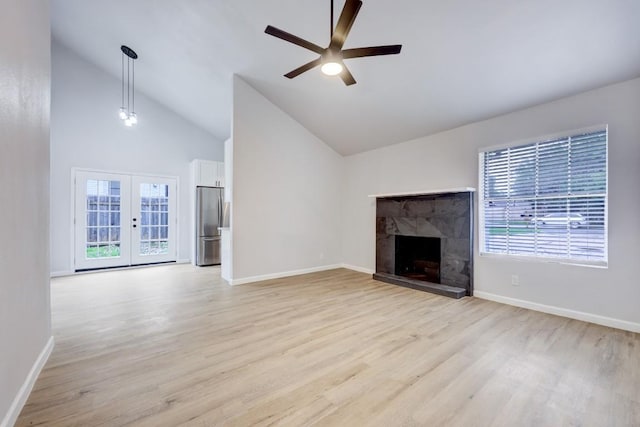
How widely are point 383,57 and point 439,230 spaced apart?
2752mm

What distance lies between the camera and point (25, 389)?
1772mm

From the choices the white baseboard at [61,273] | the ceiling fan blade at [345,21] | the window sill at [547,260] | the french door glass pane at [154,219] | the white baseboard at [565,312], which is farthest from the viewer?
the french door glass pane at [154,219]

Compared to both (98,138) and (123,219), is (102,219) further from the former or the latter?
(98,138)

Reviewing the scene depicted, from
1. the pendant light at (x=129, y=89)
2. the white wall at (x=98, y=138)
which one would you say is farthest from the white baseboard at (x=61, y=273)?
the pendant light at (x=129, y=89)

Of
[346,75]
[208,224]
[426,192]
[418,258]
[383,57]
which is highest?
[383,57]

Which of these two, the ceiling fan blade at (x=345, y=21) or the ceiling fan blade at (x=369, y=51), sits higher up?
the ceiling fan blade at (x=345, y=21)

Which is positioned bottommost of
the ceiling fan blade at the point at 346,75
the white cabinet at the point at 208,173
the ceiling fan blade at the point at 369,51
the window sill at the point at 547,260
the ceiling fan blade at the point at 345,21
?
the window sill at the point at 547,260

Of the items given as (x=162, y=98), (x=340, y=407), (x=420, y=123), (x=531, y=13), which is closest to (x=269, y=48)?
(x=420, y=123)

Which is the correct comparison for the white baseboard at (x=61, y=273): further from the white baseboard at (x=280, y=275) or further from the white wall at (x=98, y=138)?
the white baseboard at (x=280, y=275)

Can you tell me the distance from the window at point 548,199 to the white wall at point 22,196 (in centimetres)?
497

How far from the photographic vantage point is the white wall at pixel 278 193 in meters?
4.81

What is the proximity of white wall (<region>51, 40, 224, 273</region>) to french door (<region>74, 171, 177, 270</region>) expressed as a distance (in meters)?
0.17

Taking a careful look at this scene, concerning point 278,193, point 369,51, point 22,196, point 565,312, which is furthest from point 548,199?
point 22,196

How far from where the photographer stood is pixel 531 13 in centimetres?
255
